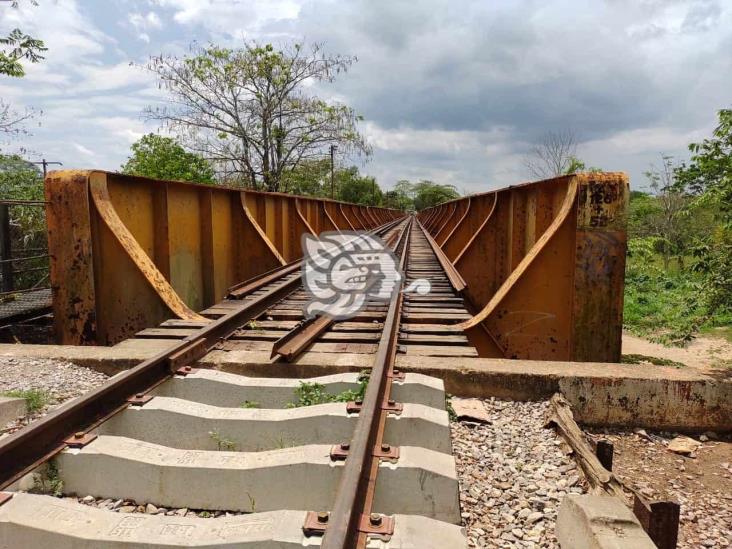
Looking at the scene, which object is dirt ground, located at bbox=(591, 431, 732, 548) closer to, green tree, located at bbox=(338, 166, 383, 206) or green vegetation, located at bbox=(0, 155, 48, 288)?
green vegetation, located at bbox=(0, 155, 48, 288)

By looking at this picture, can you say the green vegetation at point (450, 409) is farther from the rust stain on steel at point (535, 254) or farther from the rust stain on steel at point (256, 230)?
the rust stain on steel at point (256, 230)

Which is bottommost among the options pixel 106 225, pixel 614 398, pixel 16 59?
pixel 614 398

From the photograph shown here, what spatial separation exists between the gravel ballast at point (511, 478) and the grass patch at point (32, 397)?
7.54 ft

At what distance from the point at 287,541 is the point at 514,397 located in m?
2.17

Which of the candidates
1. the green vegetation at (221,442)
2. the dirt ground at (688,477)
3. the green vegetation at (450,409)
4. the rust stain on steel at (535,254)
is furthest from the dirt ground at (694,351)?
the green vegetation at (221,442)

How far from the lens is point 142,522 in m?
1.73

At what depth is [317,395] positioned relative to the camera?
9.71ft

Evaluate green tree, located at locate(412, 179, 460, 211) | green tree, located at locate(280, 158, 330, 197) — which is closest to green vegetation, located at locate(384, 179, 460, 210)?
green tree, located at locate(412, 179, 460, 211)

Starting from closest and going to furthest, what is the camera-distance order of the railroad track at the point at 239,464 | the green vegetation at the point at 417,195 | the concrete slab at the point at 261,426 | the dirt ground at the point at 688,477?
the railroad track at the point at 239,464, the dirt ground at the point at 688,477, the concrete slab at the point at 261,426, the green vegetation at the point at 417,195

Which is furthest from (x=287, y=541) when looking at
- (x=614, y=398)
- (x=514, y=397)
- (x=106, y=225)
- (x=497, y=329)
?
(x=106, y=225)

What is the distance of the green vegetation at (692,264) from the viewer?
4.93m

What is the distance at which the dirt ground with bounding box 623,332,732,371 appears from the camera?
24.9 ft

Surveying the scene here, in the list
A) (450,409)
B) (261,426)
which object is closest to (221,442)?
(261,426)

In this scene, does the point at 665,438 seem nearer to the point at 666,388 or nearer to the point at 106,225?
the point at 666,388
